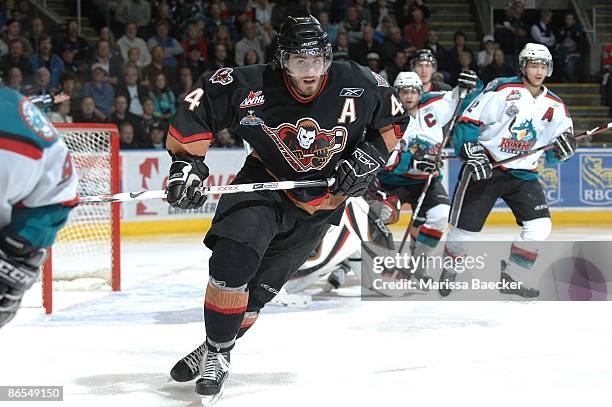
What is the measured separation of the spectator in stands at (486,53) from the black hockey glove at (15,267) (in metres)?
8.08

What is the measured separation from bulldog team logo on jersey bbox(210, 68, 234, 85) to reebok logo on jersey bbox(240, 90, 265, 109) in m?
0.07

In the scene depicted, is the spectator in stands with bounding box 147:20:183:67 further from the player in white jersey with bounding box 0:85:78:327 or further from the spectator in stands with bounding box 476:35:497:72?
the player in white jersey with bounding box 0:85:78:327

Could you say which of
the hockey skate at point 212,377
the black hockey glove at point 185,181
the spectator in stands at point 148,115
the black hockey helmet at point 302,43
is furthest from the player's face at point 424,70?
the spectator in stands at point 148,115

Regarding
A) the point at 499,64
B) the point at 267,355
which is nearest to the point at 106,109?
the point at 499,64

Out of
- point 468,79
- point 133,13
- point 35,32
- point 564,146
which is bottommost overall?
point 564,146

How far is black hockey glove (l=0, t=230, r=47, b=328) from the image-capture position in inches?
78.5

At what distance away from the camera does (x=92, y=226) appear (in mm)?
5684

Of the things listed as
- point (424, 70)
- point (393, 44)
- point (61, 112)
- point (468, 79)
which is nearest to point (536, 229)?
point (468, 79)

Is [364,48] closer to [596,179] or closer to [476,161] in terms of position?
[596,179]

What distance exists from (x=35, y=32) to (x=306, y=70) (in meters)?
6.06

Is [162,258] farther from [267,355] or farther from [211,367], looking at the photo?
[211,367]

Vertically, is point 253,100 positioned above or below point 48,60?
below

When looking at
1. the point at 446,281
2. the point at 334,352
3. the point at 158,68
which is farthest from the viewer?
the point at 158,68

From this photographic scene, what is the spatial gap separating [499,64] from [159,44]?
322cm
